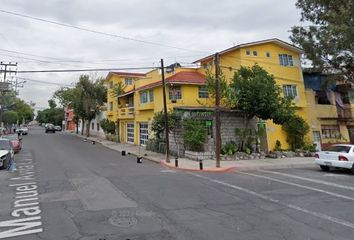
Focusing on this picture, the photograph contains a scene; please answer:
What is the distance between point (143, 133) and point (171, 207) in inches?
966

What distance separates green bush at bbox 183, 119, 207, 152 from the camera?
850 inches

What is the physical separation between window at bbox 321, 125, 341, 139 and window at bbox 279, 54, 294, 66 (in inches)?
256

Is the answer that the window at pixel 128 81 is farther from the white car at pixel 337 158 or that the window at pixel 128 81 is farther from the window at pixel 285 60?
the white car at pixel 337 158

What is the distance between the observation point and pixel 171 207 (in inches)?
341

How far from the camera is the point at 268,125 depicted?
26.7 metres

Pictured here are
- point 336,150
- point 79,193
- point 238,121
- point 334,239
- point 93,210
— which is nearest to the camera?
point 334,239

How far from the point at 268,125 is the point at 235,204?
18.6 metres

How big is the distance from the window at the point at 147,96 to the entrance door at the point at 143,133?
2394 millimetres

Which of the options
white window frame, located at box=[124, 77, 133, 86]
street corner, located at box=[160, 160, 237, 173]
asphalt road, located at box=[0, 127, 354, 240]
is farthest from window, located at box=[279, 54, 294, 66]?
white window frame, located at box=[124, 77, 133, 86]

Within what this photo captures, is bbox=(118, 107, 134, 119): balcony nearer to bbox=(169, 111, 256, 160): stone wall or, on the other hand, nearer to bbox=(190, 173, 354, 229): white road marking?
bbox=(169, 111, 256, 160): stone wall

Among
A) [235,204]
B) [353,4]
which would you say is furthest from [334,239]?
[353,4]

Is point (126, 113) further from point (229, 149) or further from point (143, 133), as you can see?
point (229, 149)

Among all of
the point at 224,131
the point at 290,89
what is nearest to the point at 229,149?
the point at 224,131

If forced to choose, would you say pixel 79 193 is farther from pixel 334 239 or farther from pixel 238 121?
pixel 238 121
